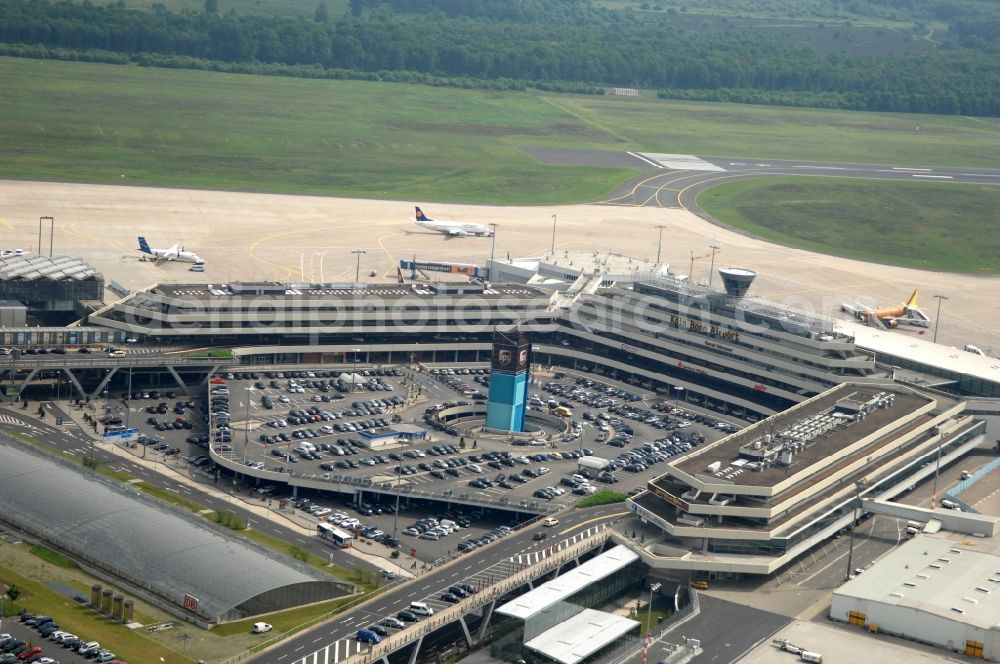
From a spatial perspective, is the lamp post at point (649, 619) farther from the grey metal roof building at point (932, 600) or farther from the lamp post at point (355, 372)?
the lamp post at point (355, 372)

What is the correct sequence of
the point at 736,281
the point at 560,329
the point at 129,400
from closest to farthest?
the point at 129,400
the point at 736,281
the point at 560,329

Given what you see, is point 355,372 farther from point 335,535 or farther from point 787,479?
point 787,479

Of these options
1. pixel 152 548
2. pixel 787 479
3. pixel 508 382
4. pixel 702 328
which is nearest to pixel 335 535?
pixel 152 548

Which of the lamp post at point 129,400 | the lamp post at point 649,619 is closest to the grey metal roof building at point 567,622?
the lamp post at point 649,619

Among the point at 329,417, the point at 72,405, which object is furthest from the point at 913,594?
the point at 72,405

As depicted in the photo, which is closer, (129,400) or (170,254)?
(129,400)

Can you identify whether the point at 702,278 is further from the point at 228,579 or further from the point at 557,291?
the point at 228,579
